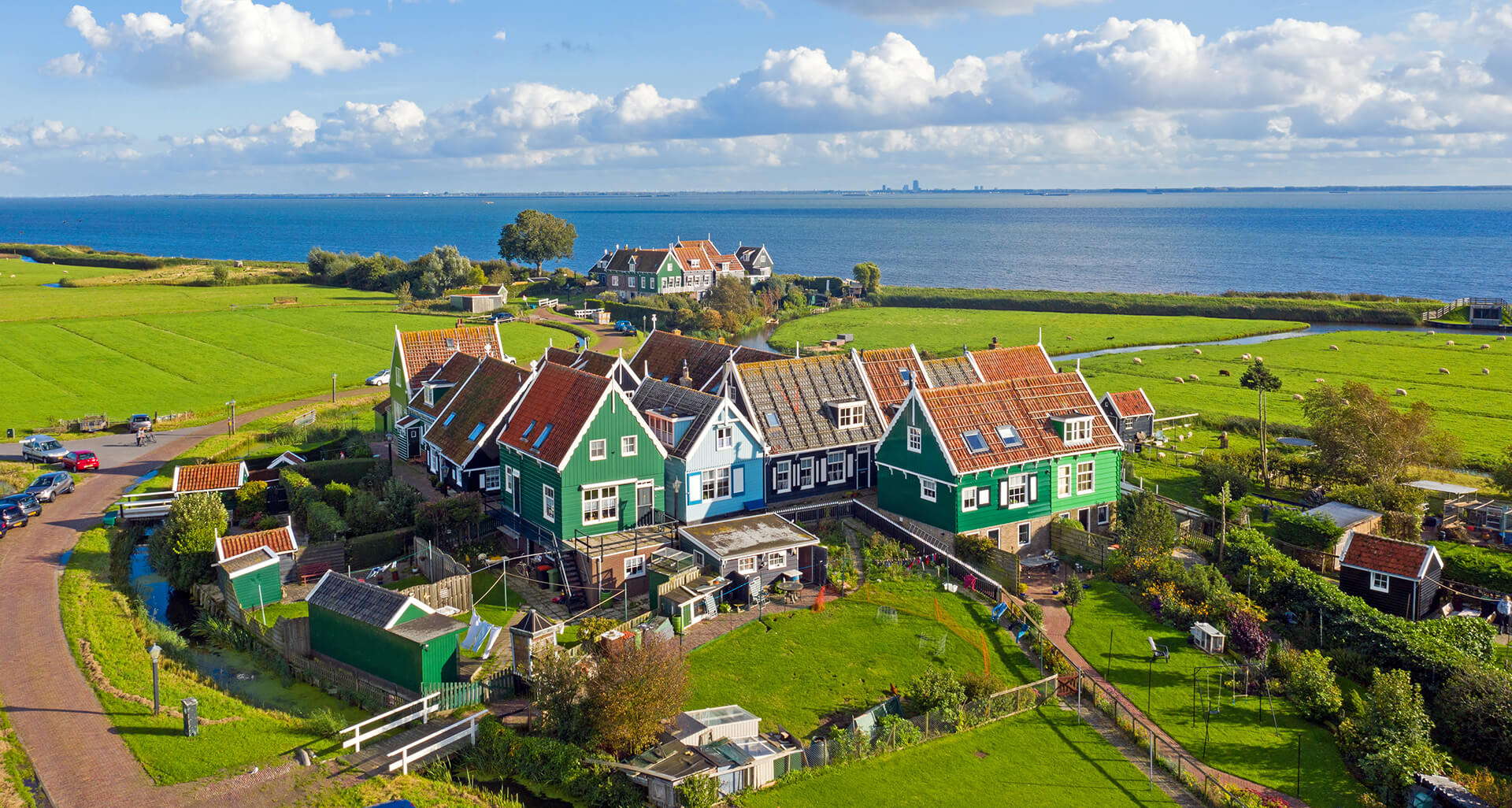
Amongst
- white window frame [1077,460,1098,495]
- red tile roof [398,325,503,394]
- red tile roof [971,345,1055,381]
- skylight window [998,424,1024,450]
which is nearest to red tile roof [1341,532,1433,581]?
white window frame [1077,460,1098,495]

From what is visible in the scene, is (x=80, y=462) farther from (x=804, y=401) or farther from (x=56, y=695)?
(x=804, y=401)

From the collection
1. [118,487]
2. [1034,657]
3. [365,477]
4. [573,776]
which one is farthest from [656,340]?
[573,776]

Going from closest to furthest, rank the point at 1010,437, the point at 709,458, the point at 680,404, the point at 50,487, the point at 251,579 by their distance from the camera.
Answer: the point at 251,579
the point at 709,458
the point at 1010,437
the point at 680,404
the point at 50,487

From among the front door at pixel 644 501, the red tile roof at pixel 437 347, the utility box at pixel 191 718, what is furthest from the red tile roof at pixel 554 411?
the utility box at pixel 191 718

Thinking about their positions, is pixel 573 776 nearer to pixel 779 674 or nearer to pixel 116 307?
pixel 779 674

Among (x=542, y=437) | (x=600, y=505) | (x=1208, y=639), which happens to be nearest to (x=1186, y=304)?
(x=1208, y=639)

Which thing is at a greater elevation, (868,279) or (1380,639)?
(868,279)
